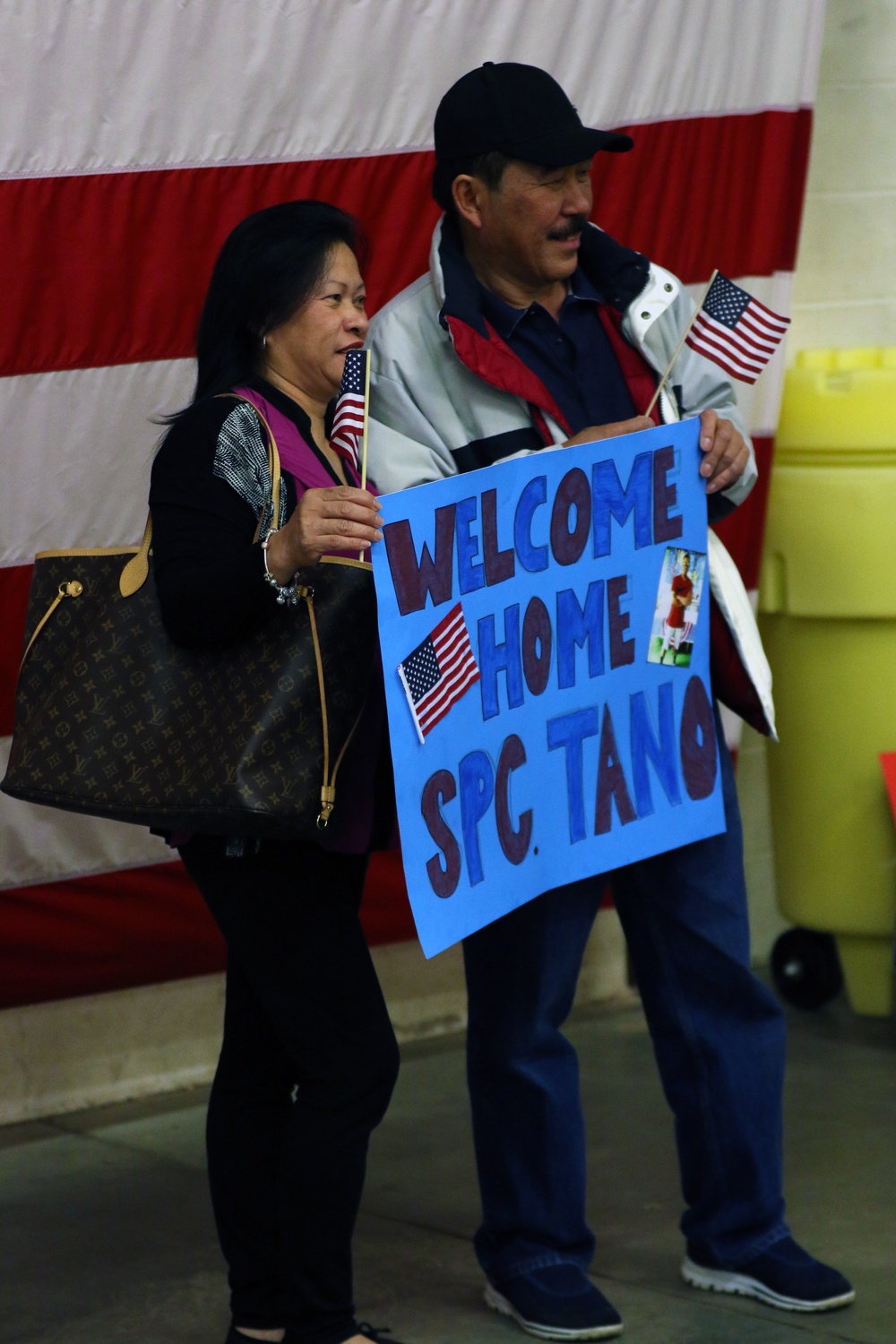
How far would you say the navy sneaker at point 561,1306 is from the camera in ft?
8.58

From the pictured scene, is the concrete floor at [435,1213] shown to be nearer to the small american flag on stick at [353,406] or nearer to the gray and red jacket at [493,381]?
the gray and red jacket at [493,381]

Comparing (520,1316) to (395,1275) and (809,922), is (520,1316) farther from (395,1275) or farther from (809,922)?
(809,922)

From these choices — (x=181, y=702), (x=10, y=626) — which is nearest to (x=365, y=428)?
(x=181, y=702)

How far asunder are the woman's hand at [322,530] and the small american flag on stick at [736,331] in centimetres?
65

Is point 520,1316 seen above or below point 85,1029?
below

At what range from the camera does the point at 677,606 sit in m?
2.63

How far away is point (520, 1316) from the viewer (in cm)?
266

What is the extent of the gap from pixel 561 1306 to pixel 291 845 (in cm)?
82

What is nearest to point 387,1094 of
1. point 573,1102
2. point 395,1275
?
point 573,1102

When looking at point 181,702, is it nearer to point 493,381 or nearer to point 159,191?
point 493,381

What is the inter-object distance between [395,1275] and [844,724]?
1633mm

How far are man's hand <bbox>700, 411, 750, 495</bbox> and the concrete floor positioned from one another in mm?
1198

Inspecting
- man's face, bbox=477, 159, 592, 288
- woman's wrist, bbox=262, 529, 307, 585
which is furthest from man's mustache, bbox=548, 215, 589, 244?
woman's wrist, bbox=262, 529, 307, 585

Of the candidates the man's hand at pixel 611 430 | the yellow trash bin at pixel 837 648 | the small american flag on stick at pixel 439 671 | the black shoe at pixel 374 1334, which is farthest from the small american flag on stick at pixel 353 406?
the yellow trash bin at pixel 837 648
